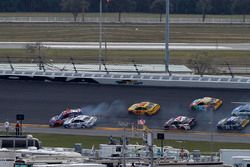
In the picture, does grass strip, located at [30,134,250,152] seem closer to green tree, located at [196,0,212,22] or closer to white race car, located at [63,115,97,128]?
Answer: white race car, located at [63,115,97,128]

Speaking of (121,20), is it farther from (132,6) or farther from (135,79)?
(135,79)

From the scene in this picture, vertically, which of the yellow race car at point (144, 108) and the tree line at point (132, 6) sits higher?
the yellow race car at point (144, 108)

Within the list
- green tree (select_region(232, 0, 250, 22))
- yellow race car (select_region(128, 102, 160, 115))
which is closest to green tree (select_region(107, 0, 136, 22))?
green tree (select_region(232, 0, 250, 22))

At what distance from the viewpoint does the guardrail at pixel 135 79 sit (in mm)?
57938

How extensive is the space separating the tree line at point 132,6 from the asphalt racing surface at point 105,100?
240ft

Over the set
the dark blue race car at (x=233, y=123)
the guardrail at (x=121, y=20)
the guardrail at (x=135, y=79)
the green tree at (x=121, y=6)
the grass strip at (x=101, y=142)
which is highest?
the guardrail at (x=135, y=79)

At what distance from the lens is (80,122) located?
175 feet

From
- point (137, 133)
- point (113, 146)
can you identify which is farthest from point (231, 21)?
point (113, 146)

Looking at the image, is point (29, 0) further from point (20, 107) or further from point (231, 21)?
point (20, 107)

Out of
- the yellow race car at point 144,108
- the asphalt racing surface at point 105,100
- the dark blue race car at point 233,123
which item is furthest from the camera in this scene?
the yellow race car at point 144,108

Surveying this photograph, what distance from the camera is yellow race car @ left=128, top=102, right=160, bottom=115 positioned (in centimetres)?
5428

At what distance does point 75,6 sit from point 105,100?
77.0 metres

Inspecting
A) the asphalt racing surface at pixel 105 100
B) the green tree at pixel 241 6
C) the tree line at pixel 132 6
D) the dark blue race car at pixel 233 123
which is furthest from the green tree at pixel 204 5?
the dark blue race car at pixel 233 123

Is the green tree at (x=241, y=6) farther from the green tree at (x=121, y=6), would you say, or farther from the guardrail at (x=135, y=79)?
the guardrail at (x=135, y=79)
